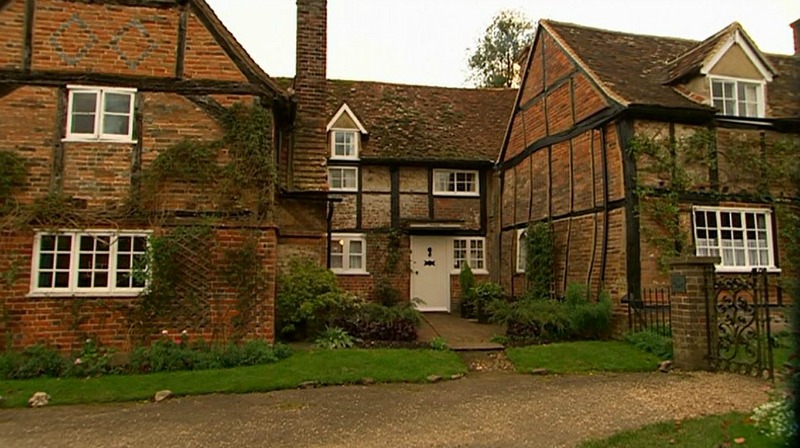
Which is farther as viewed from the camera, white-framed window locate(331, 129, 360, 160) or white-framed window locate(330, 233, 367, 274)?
white-framed window locate(331, 129, 360, 160)

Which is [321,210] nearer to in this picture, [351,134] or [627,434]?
[351,134]

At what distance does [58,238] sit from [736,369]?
12.0m

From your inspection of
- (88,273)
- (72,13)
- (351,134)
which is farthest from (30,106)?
(351,134)

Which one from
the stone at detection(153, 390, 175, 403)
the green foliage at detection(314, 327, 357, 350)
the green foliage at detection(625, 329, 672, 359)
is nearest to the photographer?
the stone at detection(153, 390, 175, 403)

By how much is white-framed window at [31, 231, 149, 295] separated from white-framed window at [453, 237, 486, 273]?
11392mm

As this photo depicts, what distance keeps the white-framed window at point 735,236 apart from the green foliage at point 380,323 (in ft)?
22.4

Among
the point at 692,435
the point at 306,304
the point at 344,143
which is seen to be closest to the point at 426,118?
the point at 344,143

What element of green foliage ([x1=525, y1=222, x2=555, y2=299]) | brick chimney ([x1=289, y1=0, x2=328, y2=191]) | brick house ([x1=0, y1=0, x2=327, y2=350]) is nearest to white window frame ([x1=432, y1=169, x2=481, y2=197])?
green foliage ([x1=525, y1=222, x2=555, y2=299])

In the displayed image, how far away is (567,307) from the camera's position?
37.9 feet

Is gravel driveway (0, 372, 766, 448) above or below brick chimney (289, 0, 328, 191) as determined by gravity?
below

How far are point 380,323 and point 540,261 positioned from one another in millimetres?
5632

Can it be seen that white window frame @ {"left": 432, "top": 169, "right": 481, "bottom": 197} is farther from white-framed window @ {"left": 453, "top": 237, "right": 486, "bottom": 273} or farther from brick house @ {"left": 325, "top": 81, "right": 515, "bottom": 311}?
white-framed window @ {"left": 453, "top": 237, "right": 486, "bottom": 273}

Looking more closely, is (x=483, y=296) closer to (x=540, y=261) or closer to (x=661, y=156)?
(x=540, y=261)

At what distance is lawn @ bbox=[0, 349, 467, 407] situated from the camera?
733cm
